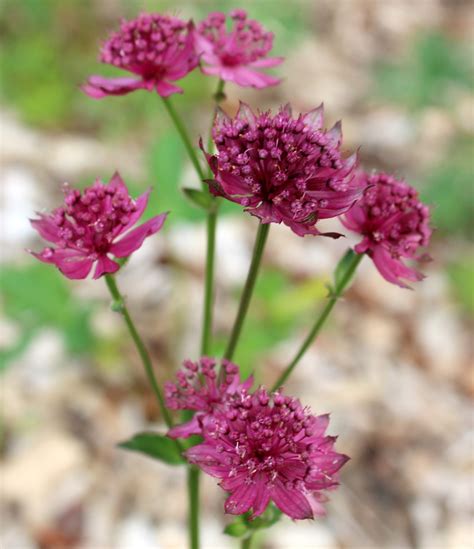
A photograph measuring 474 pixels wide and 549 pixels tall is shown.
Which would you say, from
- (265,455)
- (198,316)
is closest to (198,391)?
(265,455)

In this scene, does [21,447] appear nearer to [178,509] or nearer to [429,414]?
[178,509]

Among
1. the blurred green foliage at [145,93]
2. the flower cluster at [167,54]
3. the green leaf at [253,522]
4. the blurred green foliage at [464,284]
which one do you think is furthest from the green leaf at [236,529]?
the blurred green foliage at [464,284]

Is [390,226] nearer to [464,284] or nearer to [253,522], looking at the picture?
[253,522]

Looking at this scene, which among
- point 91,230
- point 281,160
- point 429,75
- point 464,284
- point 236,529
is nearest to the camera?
point 281,160

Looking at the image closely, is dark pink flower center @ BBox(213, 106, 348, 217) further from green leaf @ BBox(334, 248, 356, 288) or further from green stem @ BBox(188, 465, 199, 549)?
green stem @ BBox(188, 465, 199, 549)

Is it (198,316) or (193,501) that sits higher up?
(193,501)

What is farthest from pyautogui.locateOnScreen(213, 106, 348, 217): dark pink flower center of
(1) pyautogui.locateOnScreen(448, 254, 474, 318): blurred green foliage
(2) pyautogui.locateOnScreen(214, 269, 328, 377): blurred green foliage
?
(1) pyautogui.locateOnScreen(448, 254, 474, 318): blurred green foliage

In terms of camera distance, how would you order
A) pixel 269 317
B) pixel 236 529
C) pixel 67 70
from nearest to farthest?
1. pixel 236 529
2. pixel 269 317
3. pixel 67 70
